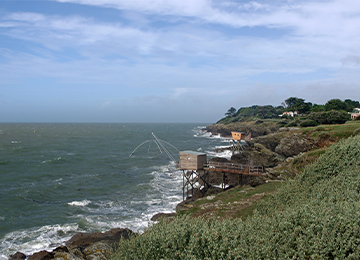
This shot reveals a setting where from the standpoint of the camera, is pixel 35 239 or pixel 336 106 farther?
pixel 336 106

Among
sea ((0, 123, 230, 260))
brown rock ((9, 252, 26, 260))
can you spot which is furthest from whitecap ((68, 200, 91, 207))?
brown rock ((9, 252, 26, 260))

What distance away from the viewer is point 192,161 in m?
30.3

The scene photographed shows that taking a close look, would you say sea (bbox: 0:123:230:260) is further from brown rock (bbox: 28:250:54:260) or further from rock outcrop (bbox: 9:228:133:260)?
brown rock (bbox: 28:250:54:260)

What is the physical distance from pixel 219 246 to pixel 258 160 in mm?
36145

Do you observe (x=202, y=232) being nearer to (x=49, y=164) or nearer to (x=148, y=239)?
(x=148, y=239)

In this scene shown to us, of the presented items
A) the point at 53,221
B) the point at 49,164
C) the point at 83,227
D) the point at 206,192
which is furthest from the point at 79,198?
the point at 49,164


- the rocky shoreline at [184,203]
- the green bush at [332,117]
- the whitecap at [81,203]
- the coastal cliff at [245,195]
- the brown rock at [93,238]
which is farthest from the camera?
the green bush at [332,117]

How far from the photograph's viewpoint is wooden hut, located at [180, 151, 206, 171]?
3012 centimetres

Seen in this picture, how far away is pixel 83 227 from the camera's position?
2155 centimetres

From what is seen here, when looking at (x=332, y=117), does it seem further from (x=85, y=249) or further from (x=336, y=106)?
(x=85, y=249)

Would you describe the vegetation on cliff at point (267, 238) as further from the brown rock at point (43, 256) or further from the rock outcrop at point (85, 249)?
the brown rock at point (43, 256)

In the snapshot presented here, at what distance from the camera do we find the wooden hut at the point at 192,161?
3012 centimetres

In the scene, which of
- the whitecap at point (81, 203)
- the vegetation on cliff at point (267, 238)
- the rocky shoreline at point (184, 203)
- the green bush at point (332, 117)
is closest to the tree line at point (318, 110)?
the green bush at point (332, 117)

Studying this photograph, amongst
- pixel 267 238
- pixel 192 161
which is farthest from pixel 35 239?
pixel 267 238
